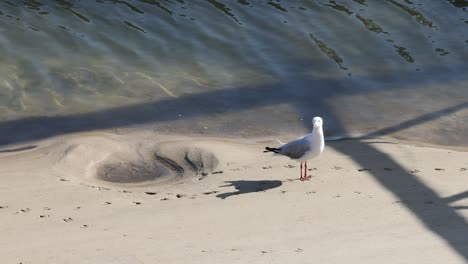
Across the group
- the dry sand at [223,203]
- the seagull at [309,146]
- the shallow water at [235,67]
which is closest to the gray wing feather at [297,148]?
the seagull at [309,146]

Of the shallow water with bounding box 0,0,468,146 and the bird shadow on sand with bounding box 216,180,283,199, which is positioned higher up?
the shallow water with bounding box 0,0,468,146

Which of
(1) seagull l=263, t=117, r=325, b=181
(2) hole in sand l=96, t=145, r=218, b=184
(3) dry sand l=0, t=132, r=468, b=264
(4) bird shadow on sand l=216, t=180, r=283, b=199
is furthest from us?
(2) hole in sand l=96, t=145, r=218, b=184

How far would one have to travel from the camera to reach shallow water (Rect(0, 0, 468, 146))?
10695 millimetres

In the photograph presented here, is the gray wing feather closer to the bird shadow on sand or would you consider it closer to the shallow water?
the bird shadow on sand

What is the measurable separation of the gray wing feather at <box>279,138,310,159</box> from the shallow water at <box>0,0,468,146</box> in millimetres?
1788

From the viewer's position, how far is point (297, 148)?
853 centimetres

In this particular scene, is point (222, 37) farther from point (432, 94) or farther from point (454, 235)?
point (454, 235)

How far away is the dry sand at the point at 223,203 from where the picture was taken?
22.4 feet

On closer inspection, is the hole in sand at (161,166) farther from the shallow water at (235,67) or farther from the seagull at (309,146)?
the shallow water at (235,67)

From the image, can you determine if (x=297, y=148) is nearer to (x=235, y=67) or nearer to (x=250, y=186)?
(x=250, y=186)

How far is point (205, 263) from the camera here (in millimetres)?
6551

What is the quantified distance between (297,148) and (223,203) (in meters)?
1.01

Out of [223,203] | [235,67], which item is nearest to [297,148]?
[223,203]

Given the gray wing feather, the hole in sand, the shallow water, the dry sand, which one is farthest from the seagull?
the shallow water
